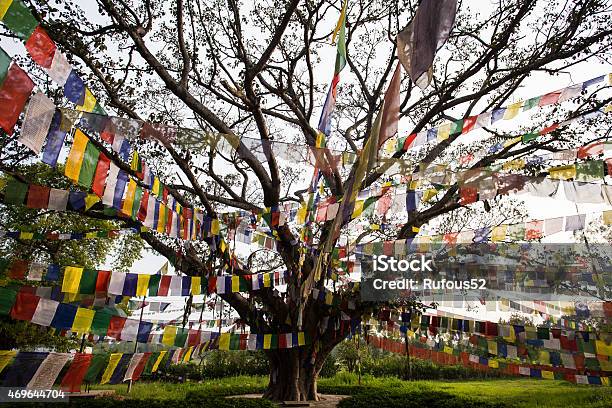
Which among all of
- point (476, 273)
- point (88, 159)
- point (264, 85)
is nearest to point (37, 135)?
point (88, 159)

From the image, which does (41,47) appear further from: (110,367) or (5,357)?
(110,367)

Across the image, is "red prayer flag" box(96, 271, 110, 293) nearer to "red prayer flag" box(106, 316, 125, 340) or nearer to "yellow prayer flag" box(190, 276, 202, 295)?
"red prayer flag" box(106, 316, 125, 340)

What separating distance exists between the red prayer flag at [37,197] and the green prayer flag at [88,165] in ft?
5.65

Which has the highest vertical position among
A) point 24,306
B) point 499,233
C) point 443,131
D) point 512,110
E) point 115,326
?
point 512,110

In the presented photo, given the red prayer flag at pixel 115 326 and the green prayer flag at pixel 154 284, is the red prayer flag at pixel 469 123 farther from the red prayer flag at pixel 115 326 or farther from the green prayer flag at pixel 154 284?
the red prayer flag at pixel 115 326

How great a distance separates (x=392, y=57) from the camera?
7.14m

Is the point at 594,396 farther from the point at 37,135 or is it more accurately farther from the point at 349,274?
the point at 37,135

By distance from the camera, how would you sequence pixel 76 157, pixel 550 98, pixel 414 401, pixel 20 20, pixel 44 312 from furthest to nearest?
pixel 414 401 < pixel 550 98 < pixel 44 312 < pixel 76 157 < pixel 20 20

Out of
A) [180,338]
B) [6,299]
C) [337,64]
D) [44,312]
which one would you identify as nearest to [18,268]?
[180,338]

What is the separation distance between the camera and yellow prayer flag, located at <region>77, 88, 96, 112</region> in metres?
3.84

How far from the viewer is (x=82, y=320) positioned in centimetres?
439

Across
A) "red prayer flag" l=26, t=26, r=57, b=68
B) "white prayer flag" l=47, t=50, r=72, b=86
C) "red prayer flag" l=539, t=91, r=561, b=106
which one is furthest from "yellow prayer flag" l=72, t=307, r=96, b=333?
"red prayer flag" l=539, t=91, r=561, b=106

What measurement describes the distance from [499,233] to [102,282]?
20.2 feet

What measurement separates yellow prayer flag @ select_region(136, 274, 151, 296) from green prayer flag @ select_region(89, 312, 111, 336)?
62 cm
